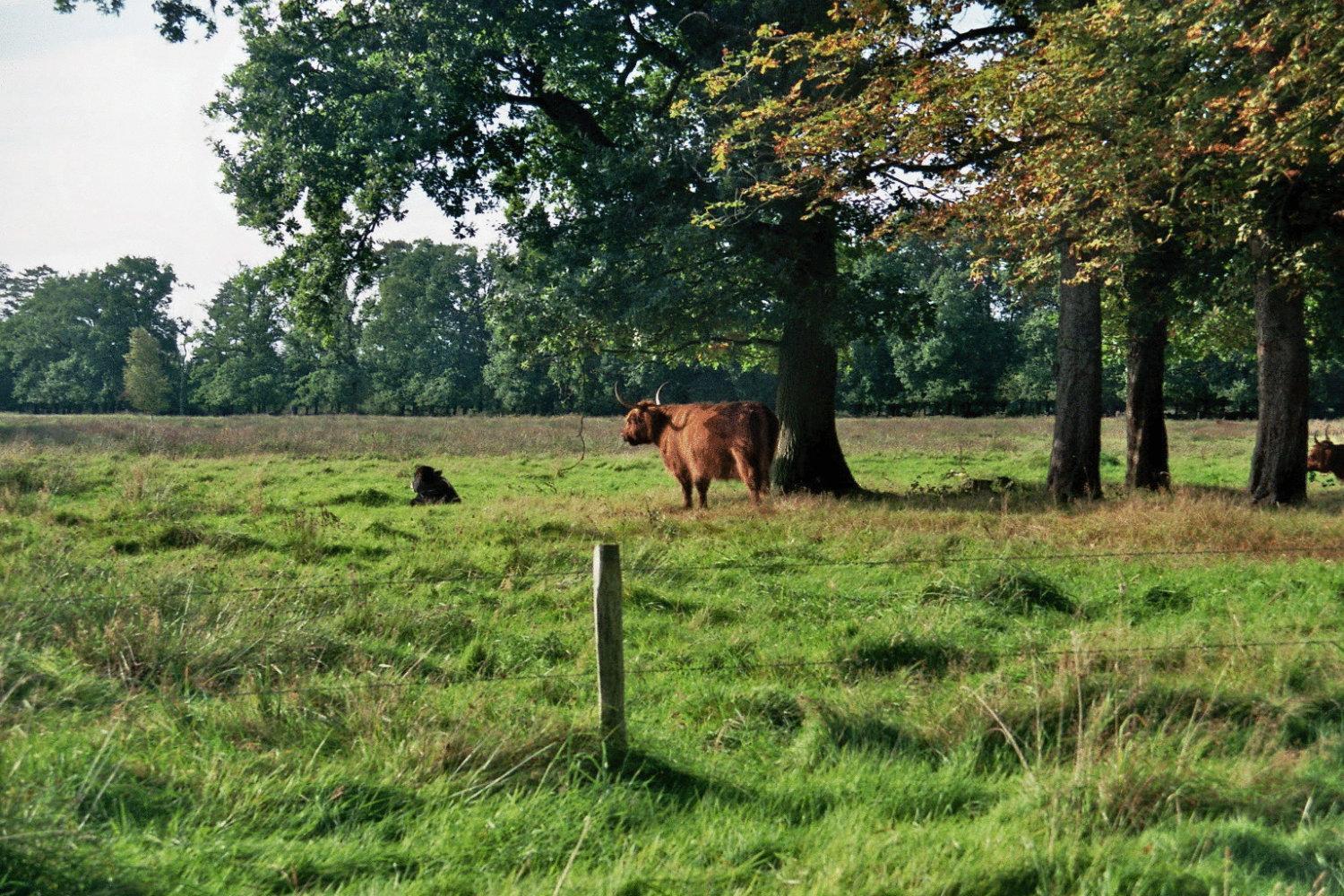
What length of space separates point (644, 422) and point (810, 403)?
126 inches

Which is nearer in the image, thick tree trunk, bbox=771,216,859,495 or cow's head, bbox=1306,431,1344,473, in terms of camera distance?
thick tree trunk, bbox=771,216,859,495

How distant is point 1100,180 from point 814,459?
7.54 m

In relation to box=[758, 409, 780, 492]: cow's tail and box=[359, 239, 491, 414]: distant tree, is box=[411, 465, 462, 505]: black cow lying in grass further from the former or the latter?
box=[359, 239, 491, 414]: distant tree

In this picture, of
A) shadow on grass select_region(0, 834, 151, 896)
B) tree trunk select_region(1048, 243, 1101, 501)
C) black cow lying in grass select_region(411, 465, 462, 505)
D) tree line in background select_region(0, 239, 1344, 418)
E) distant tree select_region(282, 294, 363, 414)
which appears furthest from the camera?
distant tree select_region(282, 294, 363, 414)

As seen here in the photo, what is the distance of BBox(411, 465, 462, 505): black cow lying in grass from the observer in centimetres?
1702

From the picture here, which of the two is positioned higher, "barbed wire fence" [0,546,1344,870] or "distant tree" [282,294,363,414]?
"distant tree" [282,294,363,414]

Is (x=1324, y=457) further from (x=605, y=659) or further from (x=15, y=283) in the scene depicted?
(x=15, y=283)

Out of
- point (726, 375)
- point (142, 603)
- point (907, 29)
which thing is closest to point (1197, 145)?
point (907, 29)

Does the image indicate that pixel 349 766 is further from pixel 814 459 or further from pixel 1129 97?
pixel 814 459

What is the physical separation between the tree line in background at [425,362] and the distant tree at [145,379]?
15 centimetres

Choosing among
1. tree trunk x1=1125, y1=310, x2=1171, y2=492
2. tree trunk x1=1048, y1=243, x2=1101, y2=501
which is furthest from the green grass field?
tree trunk x1=1125, y1=310, x2=1171, y2=492

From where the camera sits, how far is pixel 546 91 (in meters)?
17.7

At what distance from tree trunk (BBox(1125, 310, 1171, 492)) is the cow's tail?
23.9 feet

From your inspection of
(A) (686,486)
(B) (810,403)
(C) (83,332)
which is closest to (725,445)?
(A) (686,486)
